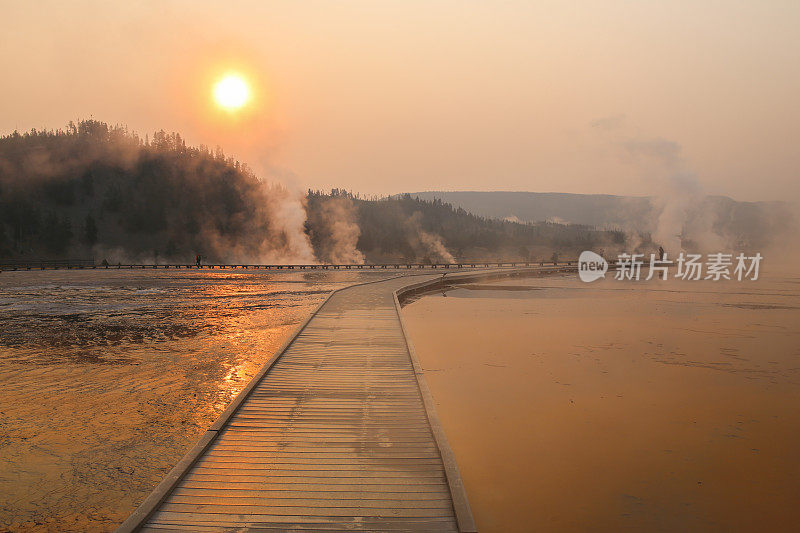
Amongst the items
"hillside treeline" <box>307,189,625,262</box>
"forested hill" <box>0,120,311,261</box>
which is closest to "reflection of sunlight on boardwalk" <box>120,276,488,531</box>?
"forested hill" <box>0,120,311,261</box>

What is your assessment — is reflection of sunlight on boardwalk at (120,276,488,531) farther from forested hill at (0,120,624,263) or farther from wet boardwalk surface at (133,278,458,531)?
forested hill at (0,120,624,263)

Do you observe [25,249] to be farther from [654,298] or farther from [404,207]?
[404,207]

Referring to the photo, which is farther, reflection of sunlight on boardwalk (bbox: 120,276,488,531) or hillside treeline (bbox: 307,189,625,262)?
hillside treeline (bbox: 307,189,625,262)

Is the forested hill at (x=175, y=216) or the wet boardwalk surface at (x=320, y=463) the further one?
the forested hill at (x=175, y=216)

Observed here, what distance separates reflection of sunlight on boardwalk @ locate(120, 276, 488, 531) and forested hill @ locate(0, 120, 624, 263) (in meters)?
65.3

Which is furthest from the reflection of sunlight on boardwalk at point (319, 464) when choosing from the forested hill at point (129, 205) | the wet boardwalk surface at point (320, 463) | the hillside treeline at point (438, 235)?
the hillside treeline at point (438, 235)

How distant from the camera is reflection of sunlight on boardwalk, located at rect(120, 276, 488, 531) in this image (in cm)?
529

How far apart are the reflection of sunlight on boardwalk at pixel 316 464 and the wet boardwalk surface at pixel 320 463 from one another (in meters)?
0.01

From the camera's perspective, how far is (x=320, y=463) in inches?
252

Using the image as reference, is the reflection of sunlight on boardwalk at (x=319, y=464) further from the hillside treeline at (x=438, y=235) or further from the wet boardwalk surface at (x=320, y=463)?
the hillside treeline at (x=438, y=235)

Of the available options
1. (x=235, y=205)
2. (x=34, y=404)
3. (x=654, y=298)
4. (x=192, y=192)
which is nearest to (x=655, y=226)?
(x=654, y=298)

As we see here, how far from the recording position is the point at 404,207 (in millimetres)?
168375

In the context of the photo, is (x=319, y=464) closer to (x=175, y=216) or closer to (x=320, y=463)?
(x=320, y=463)

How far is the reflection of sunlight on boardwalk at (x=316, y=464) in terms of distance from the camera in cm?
529
